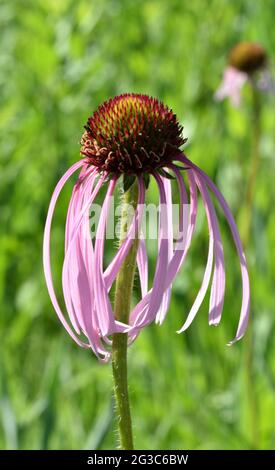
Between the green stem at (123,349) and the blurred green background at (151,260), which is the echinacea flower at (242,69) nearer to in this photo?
the blurred green background at (151,260)

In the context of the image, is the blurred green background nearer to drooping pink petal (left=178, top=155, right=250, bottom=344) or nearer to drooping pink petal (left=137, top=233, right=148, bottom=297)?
drooping pink petal (left=137, top=233, right=148, bottom=297)

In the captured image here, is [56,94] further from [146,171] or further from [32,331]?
[146,171]

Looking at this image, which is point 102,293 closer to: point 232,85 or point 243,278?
point 243,278

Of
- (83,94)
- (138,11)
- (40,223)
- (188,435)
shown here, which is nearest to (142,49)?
(138,11)

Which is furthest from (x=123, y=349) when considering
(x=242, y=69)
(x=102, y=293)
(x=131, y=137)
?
(x=242, y=69)

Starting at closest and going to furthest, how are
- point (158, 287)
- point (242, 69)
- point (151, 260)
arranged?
1. point (158, 287)
2. point (151, 260)
3. point (242, 69)

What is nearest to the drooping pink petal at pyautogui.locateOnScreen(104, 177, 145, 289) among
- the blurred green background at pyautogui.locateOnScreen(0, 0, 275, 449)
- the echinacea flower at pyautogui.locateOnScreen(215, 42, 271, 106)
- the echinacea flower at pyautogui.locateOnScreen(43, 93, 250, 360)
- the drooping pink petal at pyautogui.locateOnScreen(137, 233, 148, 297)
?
the echinacea flower at pyautogui.locateOnScreen(43, 93, 250, 360)
